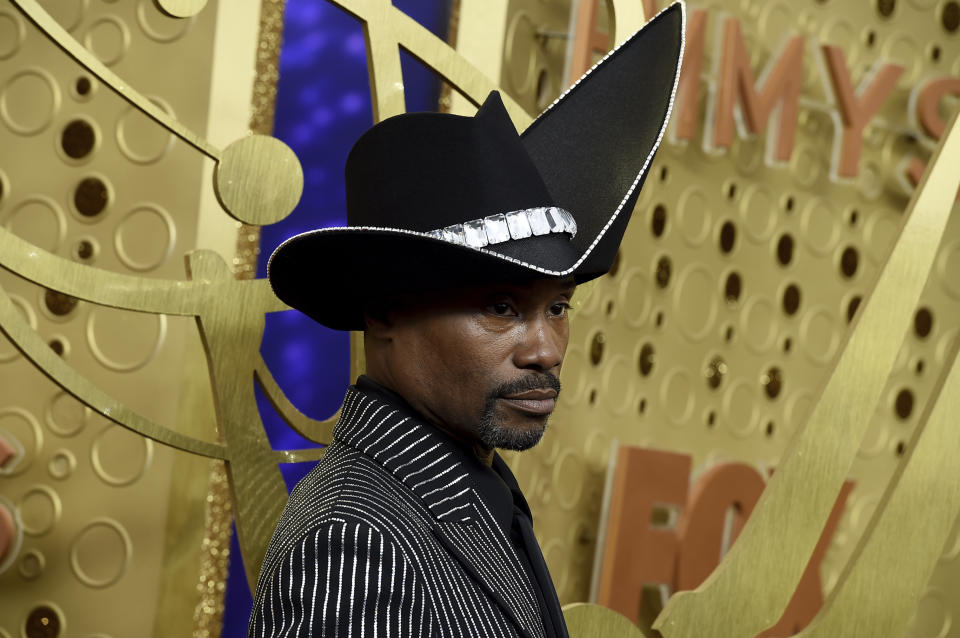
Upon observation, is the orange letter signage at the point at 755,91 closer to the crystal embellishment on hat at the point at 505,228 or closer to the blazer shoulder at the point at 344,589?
the crystal embellishment on hat at the point at 505,228

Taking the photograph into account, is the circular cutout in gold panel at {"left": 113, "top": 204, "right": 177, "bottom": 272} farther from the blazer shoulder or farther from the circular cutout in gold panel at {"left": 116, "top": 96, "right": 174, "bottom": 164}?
the blazer shoulder

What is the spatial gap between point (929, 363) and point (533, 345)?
8.94 feet

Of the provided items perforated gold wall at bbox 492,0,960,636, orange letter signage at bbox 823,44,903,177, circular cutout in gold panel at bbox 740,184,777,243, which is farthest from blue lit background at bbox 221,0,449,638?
orange letter signage at bbox 823,44,903,177

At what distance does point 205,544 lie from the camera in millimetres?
2070

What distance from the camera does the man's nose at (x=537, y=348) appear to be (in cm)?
120

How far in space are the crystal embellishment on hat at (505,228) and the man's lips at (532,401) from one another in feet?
0.57

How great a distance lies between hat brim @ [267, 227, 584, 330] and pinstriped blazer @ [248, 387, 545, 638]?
0.41 ft

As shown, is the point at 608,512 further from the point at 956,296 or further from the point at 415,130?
the point at 415,130

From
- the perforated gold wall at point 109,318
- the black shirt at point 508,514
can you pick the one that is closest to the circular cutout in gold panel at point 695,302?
the perforated gold wall at point 109,318

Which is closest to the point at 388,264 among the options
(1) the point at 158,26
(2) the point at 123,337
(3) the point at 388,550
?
(3) the point at 388,550

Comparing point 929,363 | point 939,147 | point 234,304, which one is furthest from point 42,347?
point 929,363

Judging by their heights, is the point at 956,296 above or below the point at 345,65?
below

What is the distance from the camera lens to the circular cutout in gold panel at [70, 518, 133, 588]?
1.92 meters

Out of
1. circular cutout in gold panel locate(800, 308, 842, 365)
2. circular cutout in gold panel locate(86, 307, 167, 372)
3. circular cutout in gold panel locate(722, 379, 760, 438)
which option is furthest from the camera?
circular cutout in gold panel locate(800, 308, 842, 365)
